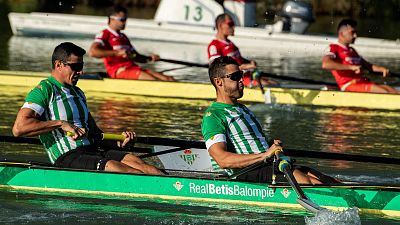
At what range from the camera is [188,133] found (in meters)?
15.2

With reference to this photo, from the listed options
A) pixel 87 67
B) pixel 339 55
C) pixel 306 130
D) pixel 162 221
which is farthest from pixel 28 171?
pixel 87 67

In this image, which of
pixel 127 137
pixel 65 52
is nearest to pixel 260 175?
pixel 127 137

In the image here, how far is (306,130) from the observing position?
52.5ft

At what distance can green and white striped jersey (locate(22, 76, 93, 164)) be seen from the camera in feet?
34.1

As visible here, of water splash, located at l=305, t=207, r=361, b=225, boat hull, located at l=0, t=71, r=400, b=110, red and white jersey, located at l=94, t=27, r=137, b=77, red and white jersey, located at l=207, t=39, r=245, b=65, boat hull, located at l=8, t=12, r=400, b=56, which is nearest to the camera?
water splash, located at l=305, t=207, r=361, b=225

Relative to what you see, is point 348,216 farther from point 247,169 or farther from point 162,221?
point 162,221

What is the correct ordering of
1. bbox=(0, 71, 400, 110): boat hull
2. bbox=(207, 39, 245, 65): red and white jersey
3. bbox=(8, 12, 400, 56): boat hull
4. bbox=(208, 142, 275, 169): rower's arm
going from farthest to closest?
bbox=(8, 12, 400, 56): boat hull → bbox=(207, 39, 245, 65): red and white jersey → bbox=(0, 71, 400, 110): boat hull → bbox=(208, 142, 275, 169): rower's arm

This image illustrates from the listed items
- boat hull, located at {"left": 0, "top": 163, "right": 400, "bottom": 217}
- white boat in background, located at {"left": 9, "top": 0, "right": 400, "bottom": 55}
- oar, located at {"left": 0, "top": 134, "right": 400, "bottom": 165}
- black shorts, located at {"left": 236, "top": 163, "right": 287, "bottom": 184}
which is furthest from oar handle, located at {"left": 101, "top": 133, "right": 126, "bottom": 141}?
white boat in background, located at {"left": 9, "top": 0, "right": 400, "bottom": 55}

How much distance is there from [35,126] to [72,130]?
363 mm

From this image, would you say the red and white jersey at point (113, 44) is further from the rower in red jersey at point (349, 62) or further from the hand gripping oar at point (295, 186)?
the hand gripping oar at point (295, 186)

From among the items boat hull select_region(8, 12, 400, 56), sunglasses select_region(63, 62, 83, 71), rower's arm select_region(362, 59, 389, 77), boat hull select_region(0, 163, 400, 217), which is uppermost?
sunglasses select_region(63, 62, 83, 71)

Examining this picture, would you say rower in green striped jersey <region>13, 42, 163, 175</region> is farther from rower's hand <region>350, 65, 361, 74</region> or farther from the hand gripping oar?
rower's hand <region>350, 65, 361, 74</region>

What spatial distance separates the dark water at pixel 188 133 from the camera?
10.1 metres

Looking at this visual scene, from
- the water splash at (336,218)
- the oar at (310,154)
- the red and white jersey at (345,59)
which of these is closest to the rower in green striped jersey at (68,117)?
the oar at (310,154)
